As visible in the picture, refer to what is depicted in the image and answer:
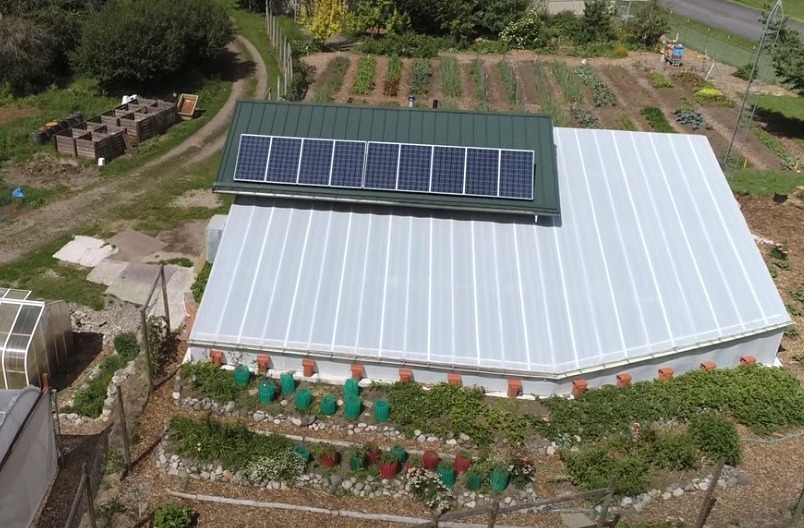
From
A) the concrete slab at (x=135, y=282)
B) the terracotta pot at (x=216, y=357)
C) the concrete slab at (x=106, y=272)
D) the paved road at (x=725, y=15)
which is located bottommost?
the paved road at (x=725, y=15)

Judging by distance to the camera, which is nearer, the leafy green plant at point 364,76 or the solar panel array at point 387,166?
the solar panel array at point 387,166

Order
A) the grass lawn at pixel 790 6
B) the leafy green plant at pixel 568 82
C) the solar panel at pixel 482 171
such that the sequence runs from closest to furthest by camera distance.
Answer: the solar panel at pixel 482 171 → the leafy green plant at pixel 568 82 → the grass lawn at pixel 790 6

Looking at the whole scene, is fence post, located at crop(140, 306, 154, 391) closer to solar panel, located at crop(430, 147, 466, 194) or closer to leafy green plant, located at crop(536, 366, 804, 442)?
solar panel, located at crop(430, 147, 466, 194)

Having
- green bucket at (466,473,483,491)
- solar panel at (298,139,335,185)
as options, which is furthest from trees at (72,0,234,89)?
green bucket at (466,473,483,491)

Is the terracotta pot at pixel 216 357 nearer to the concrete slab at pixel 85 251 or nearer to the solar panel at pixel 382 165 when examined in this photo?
the solar panel at pixel 382 165

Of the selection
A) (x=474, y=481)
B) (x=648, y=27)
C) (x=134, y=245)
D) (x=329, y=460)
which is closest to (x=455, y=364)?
→ (x=474, y=481)

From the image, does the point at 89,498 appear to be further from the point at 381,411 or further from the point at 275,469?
the point at 381,411

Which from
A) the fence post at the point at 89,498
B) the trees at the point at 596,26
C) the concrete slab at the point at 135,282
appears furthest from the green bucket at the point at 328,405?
the trees at the point at 596,26

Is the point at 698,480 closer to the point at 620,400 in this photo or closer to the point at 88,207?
the point at 620,400
